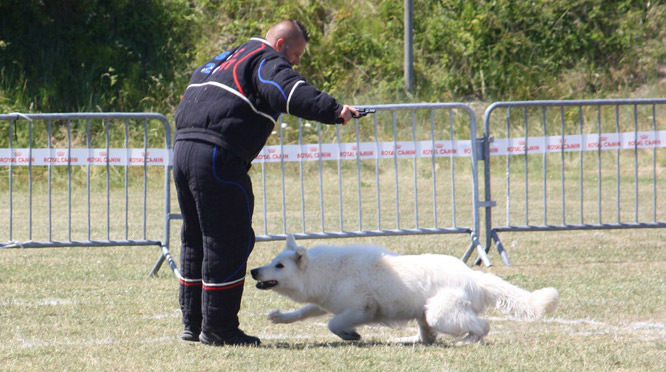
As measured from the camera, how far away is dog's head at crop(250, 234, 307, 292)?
5168mm

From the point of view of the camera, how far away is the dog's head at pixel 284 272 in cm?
517

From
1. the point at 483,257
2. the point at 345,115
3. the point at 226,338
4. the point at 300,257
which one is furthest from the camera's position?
the point at 483,257

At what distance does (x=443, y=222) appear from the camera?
11148 mm

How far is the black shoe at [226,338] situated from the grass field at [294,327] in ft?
0.25

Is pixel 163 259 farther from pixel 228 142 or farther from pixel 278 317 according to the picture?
pixel 228 142

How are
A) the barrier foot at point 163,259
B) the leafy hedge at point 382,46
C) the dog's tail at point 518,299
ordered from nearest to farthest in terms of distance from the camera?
the dog's tail at point 518,299 → the barrier foot at point 163,259 → the leafy hedge at point 382,46

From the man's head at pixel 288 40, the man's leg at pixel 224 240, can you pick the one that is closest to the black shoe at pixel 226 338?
the man's leg at pixel 224 240

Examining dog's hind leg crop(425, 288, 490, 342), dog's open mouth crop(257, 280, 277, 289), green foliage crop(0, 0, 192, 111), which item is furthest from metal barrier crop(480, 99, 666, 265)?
green foliage crop(0, 0, 192, 111)

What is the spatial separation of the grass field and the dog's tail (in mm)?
173

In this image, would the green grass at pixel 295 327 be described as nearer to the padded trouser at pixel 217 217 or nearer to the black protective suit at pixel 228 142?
the padded trouser at pixel 217 217

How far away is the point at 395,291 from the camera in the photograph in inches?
201

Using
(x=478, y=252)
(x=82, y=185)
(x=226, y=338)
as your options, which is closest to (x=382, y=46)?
(x=82, y=185)

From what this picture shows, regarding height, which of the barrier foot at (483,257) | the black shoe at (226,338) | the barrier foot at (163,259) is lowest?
the barrier foot at (483,257)

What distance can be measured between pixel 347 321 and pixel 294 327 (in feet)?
2.64
